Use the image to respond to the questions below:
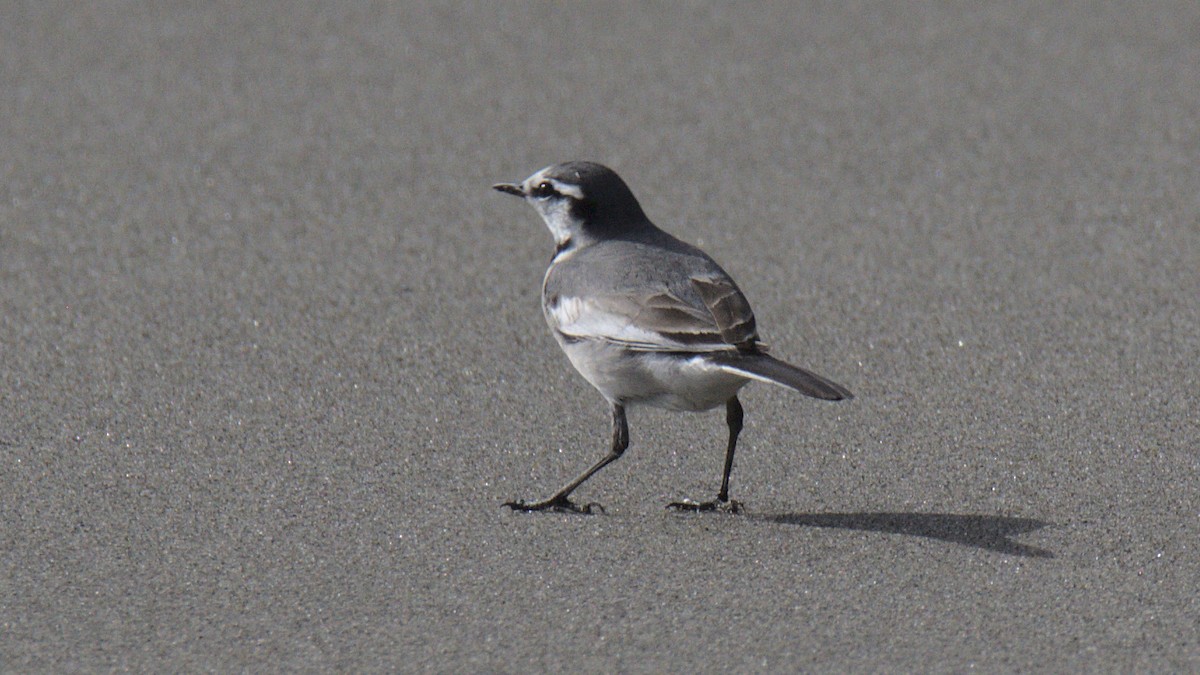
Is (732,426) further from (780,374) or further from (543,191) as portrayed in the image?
(543,191)

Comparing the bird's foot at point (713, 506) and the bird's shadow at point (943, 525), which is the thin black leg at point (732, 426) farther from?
the bird's shadow at point (943, 525)

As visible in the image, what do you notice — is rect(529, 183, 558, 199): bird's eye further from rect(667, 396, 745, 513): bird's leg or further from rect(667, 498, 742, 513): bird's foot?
rect(667, 498, 742, 513): bird's foot

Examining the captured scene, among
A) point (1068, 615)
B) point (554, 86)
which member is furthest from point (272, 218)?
point (1068, 615)

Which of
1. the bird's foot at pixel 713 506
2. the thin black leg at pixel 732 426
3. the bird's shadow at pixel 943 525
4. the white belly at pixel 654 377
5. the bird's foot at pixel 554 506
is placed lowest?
the bird's foot at pixel 554 506

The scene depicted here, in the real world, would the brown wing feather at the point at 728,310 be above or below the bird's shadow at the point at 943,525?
above

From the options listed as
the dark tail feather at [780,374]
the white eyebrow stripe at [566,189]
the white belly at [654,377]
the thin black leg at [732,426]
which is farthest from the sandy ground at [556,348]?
the white eyebrow stripe at [566,189]

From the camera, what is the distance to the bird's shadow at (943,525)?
A: 5078 mm

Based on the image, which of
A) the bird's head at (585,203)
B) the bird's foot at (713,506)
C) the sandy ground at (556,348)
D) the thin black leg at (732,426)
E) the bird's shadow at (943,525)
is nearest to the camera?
the sandy ground at (556,348)

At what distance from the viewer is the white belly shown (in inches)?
206

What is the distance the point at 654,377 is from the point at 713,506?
408mm

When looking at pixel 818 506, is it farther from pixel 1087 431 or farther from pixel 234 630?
pixel 234 630

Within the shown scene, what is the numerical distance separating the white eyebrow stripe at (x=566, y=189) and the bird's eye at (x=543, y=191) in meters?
0.01

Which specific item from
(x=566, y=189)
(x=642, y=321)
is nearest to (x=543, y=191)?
(x=566, y=189)

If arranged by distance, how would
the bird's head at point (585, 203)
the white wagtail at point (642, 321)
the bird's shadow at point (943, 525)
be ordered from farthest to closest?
the bird's head at point (585, 203), the white wagtail at point (642, 321), the bird's shadow at point (943, 525)
